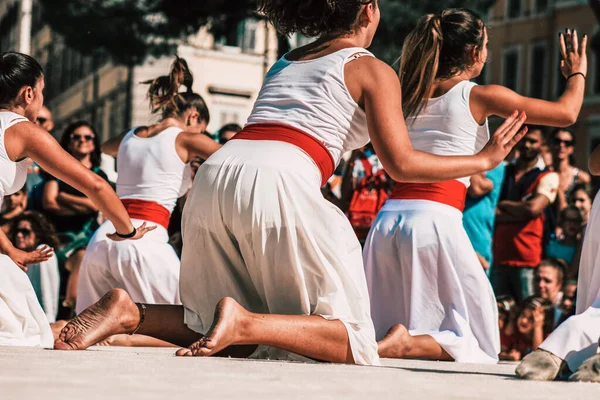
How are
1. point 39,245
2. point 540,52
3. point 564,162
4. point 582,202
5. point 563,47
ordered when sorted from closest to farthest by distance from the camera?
1. point 563,47
2. point 39,245
3. point 582,202
4. point 564,162
5. point 540,52

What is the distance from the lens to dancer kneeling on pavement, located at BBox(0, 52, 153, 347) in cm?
580

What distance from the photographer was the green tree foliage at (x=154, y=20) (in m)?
31.0

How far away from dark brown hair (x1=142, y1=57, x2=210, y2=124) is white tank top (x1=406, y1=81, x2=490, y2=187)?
2115mm

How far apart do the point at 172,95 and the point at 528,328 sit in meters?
3.07

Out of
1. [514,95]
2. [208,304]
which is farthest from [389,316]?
[208,304]

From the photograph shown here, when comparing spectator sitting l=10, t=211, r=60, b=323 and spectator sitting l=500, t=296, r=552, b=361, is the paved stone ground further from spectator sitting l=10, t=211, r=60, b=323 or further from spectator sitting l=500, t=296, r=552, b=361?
spectator sitting l=10, t=211, r=60, b=323

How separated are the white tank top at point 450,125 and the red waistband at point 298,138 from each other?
1.49 metres

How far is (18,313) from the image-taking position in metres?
6.12

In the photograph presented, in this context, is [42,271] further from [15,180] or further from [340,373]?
[340,373]

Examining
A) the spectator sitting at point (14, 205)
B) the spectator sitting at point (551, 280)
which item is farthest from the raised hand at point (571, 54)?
the spectator sitting at point (14, 205)

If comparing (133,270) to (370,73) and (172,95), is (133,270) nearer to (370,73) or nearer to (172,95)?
(172,95)

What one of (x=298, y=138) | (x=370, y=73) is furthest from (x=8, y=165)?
(x=370, y=73)

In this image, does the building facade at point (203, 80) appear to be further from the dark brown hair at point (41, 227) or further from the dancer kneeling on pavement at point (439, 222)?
the dancer kneeling on pavement at point (439, 222)

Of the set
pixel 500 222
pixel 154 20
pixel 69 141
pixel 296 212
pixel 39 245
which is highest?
pixel 296 212
